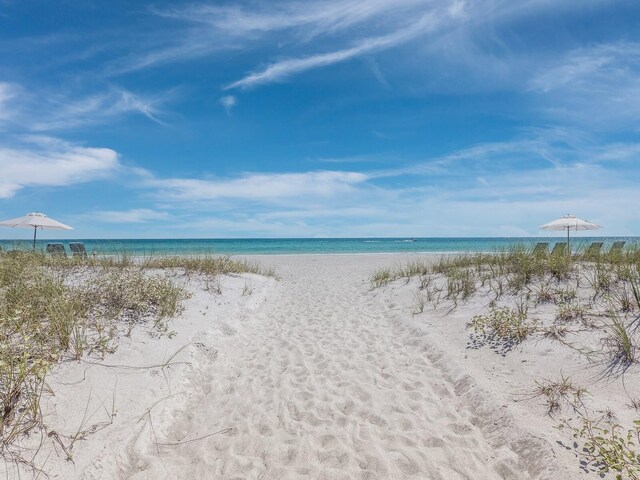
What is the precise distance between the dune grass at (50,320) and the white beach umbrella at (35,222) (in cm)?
653

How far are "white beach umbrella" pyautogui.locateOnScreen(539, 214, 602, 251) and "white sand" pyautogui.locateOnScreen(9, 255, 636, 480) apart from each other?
12.3 meters

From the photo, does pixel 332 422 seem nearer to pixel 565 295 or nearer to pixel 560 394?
pixel 560 394

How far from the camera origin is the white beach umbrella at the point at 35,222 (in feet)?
47.1

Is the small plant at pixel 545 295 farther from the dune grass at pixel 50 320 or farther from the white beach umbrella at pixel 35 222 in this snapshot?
the white beach umbrella at pixel 35 222

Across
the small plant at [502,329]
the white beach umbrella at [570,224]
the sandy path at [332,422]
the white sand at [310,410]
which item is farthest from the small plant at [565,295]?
the white beach umbrella at [570,224]

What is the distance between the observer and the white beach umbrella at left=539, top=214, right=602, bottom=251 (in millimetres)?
15391

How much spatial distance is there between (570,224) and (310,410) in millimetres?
15908

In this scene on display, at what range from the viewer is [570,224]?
50.5ft

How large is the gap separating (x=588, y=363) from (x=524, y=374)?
0.72 meters

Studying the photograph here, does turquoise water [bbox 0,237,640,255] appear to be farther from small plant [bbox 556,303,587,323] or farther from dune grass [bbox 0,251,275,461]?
small plant [bbox 556,303,587,323]

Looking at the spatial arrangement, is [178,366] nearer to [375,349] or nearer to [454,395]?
[375,349]

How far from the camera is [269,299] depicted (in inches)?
418

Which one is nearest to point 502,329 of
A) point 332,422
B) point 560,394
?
point 560,394

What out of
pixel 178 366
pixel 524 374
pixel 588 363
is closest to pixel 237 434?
pixel 178 366
